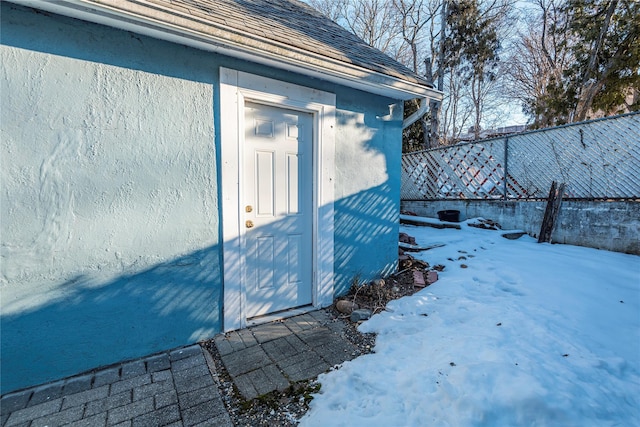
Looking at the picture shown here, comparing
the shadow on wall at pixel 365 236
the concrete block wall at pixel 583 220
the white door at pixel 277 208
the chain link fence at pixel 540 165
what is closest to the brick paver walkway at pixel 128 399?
the white door at pixel 277 208

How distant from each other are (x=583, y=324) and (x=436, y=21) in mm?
13338

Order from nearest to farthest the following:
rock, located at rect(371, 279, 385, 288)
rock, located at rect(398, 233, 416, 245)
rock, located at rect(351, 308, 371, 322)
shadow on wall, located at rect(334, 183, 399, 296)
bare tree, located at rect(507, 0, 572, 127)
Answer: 1. rock, located at rect(351, 308, 371, 322)
2. shadow on wall, located at rect(334, 183, 399, 296)
3. rock, located at rect(371, 279, 385, 288)
4. rock, located at rect(398, 233, 416, 245)
5. bare tree, located at rect(507, 0, 572, 127)

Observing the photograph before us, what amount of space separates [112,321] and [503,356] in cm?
298

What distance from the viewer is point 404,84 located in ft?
11.0

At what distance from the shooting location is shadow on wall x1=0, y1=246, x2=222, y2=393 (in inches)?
77.6

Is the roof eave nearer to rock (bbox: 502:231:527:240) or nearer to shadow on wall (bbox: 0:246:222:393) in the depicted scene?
shadow on wall (bbox: 0:246:222:393)

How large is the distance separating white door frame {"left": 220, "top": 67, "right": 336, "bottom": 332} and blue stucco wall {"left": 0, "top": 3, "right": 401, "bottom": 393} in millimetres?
88

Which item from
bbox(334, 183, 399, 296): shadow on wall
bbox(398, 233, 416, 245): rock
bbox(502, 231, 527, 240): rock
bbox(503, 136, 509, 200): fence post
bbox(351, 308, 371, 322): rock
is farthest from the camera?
bbox(503, 136, 509, 200): fence post

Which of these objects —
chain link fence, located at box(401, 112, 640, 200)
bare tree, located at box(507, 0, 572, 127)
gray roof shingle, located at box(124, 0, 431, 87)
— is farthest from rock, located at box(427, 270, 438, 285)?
bare tree, located at box(507, 0, 572, 127)

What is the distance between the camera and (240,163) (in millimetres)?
2658

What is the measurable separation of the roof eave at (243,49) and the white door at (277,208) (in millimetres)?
452

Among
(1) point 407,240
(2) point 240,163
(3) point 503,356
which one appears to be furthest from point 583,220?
(2) point 240,163

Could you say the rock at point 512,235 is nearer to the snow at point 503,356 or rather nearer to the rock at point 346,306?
the snow at point 503,356

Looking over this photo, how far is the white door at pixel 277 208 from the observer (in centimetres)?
283
